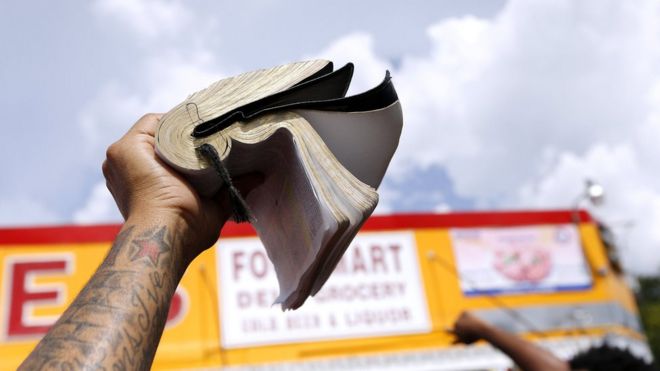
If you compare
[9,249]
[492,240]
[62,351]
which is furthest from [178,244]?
[492,240]

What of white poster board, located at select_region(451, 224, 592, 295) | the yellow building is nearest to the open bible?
the yellow building

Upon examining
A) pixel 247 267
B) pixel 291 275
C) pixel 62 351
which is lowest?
pixel 62 351

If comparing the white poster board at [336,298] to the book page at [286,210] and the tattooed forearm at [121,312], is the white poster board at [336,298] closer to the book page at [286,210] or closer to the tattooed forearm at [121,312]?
the book page at [286,210]

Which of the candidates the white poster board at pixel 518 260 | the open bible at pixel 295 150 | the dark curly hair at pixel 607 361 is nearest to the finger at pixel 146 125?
the open bible at pixel 295 150

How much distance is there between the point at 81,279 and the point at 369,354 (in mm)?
3794

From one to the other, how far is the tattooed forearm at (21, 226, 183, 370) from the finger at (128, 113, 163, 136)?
0.19 meters

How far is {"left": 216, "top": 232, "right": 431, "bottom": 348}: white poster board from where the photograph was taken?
803cm

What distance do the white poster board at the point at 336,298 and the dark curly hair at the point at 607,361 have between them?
218 inches

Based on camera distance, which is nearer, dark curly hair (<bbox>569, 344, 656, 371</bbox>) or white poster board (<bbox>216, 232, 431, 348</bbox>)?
dark curly hair (<bbox>569, 344, 656, 371</bbox>)

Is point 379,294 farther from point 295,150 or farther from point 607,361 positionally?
point 295,150

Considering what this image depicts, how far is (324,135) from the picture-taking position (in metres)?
1.11

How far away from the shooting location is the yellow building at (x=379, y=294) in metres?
7.77

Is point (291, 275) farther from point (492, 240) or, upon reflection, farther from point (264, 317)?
point (492, 240)

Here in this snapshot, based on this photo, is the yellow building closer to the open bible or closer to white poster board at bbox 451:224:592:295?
white poster board at bbox 451:224:592:295
